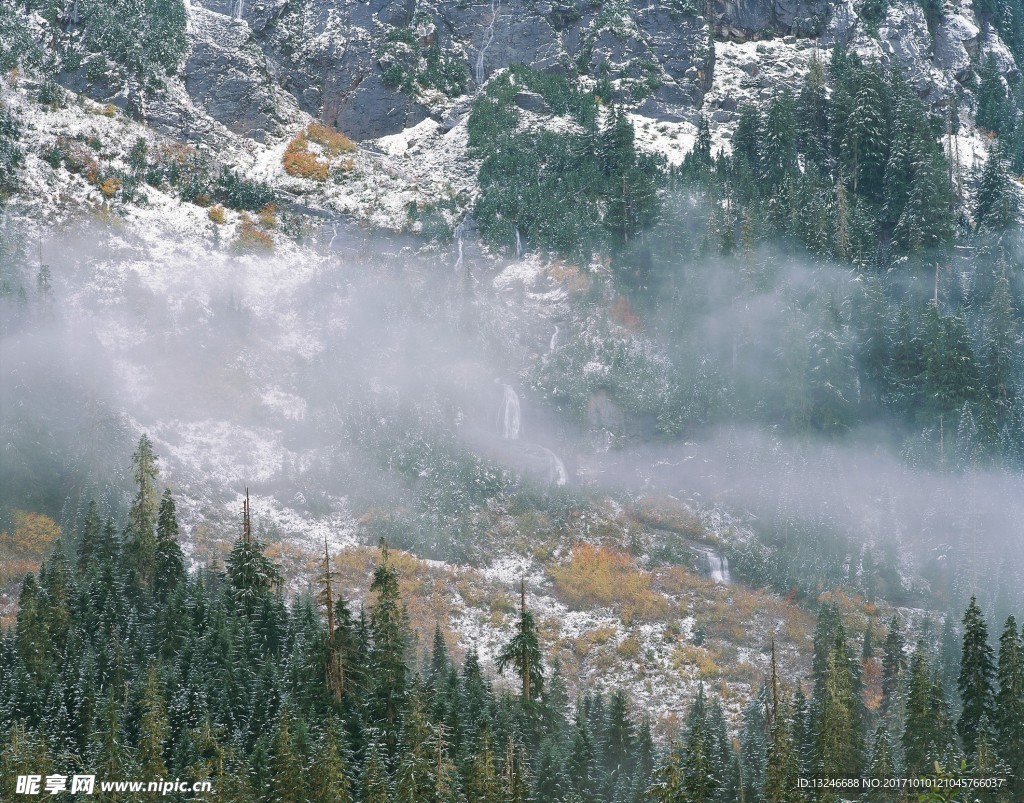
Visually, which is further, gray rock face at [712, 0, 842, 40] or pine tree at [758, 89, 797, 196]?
gray rock face at [712, 0, 842, 40]

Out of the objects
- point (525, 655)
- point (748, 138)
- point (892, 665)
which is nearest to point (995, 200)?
point (748, 138)

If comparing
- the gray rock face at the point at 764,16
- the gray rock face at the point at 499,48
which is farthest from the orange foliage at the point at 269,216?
the gray rock face at the point at 764,16

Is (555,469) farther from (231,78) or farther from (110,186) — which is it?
(231,78)

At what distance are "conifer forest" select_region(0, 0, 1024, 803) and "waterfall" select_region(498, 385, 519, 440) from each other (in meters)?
0.73

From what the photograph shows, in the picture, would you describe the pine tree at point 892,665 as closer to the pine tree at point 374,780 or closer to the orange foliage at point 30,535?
the pine tree at point 374,780

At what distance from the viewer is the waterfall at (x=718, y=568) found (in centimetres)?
10312

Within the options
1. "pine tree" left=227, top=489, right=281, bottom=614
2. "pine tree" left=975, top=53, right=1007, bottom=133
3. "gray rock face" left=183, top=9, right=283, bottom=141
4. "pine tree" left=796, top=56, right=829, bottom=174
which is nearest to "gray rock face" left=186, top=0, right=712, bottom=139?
"gray rock face" left=183, top=9, right=283, bottom=141

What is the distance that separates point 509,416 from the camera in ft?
390

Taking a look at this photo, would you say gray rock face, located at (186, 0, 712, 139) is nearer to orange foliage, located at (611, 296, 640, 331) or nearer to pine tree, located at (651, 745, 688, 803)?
orange foliage, located at (611, 296, 640, 331)

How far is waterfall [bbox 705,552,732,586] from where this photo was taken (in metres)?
103

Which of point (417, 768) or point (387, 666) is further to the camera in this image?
point (387, 666)

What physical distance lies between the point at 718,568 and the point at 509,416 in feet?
83.5

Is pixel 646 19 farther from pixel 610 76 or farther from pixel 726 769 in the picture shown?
pixel 726 769

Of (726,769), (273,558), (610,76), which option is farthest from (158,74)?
(726,769)
